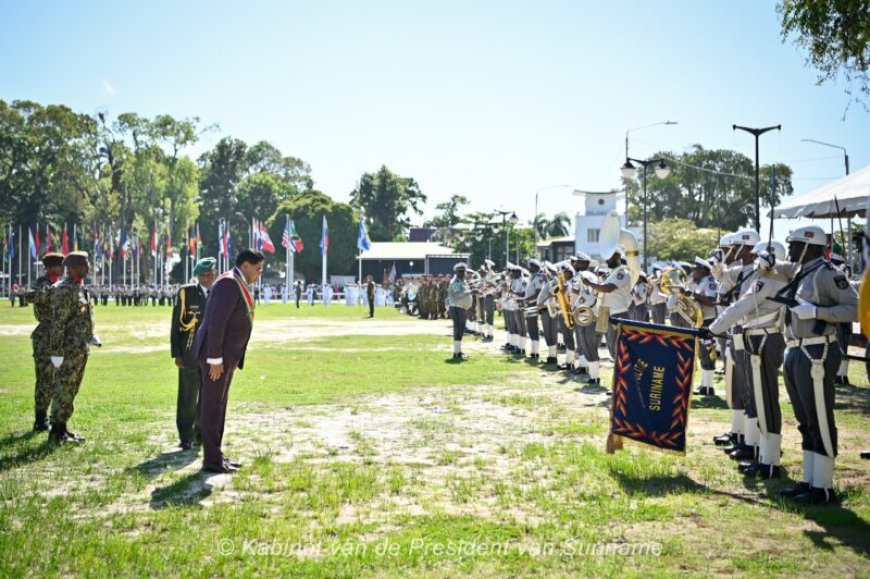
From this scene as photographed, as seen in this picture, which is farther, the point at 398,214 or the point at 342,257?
the point at 398,214

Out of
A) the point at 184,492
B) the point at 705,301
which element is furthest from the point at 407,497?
the point at 705,301

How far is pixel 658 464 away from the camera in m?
8.63

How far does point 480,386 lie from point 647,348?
22.2 ft

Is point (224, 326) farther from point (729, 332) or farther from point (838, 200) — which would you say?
point (838, 200)

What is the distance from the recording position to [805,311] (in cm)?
712

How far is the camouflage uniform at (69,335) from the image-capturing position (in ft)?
32.6

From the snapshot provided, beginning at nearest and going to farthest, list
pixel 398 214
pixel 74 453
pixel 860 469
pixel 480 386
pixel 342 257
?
pixel 860 469 → pixel 74 453 → pixel 480 386 → pixel 342 257 → pixel 398 214

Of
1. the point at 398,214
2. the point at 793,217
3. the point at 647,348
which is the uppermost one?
the point at 398,214

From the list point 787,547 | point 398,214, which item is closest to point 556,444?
point 787,547

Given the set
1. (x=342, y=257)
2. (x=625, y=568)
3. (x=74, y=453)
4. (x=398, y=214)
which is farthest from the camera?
(x=398, y=214)

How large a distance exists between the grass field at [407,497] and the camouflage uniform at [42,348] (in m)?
0.49

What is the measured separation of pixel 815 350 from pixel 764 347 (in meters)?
0.91

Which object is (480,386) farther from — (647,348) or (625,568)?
(625,568)

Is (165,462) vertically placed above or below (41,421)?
below
